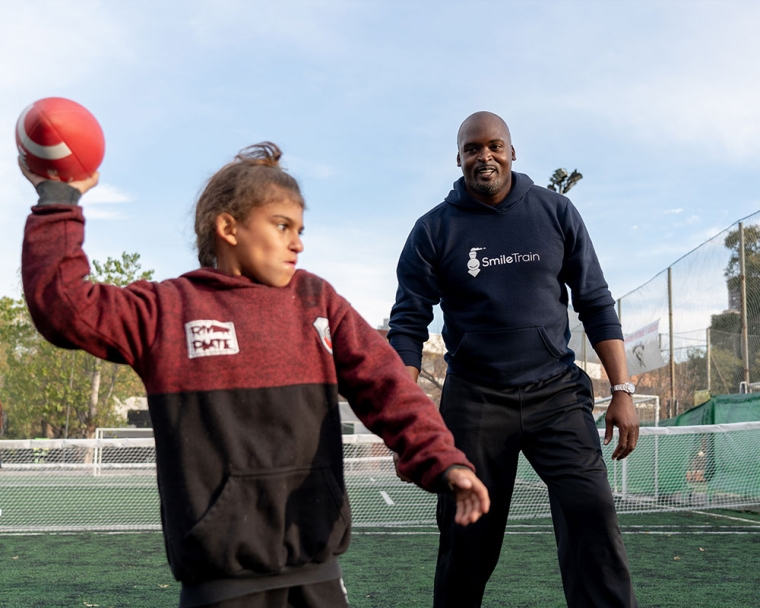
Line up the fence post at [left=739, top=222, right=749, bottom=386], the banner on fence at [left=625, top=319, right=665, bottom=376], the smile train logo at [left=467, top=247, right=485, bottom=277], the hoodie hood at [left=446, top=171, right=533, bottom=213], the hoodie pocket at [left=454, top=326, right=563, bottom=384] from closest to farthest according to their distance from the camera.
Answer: the hoodie pocket at [left=454, top=326, right=563, bottom=384] → the smile train logo at [left=467, top=247, right=485, bottom=277] → the hoodie hood at [left=446, top=171, right=533, bottom=213] → the fence post at [left=739, top=222, right=749, bottom=386] → the banner on fence at [left=625, top=319, right=665, bottom=376]

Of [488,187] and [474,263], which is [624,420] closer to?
[474,263]

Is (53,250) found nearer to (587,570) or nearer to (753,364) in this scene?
(587,570)

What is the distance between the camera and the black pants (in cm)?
370

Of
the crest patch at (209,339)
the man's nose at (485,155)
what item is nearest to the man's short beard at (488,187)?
the man's nose at (485,155)

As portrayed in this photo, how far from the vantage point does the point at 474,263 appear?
3938mm

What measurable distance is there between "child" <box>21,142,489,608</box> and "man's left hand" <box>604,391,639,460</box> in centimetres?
160

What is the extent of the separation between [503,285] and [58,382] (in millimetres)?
39982

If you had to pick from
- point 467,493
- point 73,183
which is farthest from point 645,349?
point 73,183

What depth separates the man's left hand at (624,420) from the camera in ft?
12.7

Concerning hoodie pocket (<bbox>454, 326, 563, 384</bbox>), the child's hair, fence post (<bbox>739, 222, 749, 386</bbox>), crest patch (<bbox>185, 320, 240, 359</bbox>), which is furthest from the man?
fence post (<bbox>739, 222, 749, 386</bbox>)

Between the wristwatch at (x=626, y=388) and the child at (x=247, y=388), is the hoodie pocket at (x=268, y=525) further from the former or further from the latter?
the wristwatch at (x=626, y=388)

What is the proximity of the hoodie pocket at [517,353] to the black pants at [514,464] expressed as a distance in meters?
0.06

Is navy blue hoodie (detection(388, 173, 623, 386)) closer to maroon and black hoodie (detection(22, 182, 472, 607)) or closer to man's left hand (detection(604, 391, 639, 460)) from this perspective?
man's left hand (detection(604, 391, 639, 460))

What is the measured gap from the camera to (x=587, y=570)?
11.8ft
